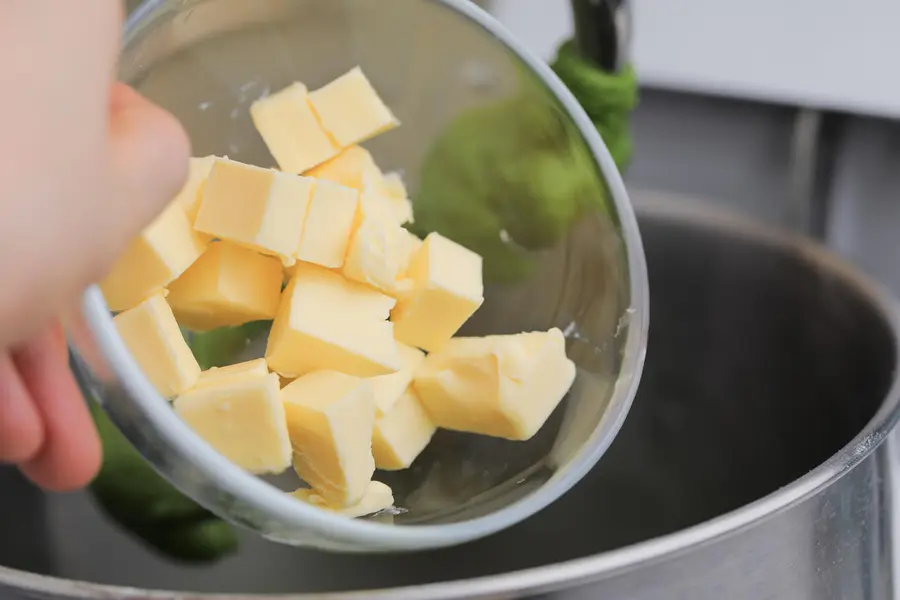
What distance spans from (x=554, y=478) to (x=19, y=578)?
223 mm

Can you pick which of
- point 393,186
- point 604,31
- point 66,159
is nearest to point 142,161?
point 66,159

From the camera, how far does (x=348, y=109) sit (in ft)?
1.44

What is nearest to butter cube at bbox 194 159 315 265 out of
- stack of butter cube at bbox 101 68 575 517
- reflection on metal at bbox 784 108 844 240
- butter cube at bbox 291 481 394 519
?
stack of butter cube at bbox 101 68 575 517

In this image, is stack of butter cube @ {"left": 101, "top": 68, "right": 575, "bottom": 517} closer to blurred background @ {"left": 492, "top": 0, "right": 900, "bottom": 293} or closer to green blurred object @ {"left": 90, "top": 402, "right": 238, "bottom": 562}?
green blurred object @ {"left": 90, "top": 402, "right": 238, "bottom": 562}

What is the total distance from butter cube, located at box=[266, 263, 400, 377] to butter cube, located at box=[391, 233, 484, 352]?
0.8 inches

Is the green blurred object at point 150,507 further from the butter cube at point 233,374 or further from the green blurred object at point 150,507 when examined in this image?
the butter cube at point 233,374

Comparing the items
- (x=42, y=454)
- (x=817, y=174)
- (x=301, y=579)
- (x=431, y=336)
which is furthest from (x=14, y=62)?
(x=817, y=174)

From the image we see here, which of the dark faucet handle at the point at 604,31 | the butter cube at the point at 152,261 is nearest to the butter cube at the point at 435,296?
the butter cube at the point at 152,261

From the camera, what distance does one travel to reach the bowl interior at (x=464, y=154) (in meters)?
0.43

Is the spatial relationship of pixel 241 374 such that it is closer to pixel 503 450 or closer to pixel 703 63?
pixel 503 450

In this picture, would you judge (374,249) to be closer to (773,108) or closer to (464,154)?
(464,154)

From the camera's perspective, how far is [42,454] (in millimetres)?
316

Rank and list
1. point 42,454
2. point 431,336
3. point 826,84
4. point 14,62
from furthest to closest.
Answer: point 826,84, point 431,336, point 42,454, point 14,62

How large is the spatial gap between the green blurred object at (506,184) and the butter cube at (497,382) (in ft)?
0.25
